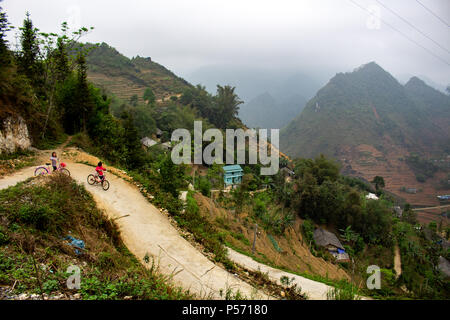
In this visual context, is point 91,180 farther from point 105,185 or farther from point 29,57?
point 29,57

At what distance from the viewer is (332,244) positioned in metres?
22.3

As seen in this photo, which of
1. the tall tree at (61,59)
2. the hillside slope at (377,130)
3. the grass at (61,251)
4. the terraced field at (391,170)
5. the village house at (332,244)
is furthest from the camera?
the hillside slope at (377,130)

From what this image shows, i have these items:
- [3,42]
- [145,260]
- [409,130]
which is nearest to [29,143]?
[3,42]

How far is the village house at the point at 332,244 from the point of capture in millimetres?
21719

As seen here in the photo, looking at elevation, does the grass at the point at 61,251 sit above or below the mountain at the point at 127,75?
below

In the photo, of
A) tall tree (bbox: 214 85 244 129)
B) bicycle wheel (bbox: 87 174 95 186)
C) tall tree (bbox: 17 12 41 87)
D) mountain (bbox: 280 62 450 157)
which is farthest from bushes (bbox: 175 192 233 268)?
mountain (bbox: 280 62 450 157)

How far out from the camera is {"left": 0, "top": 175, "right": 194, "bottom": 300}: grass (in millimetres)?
3197

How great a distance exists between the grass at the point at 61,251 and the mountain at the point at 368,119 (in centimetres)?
7527

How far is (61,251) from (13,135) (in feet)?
26.1

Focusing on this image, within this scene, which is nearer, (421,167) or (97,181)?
(97,181)

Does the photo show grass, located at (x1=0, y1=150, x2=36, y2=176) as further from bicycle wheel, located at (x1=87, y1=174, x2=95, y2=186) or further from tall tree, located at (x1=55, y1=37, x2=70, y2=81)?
tall tree, located at (x1=55, y1=37, x2=70, y2=81)

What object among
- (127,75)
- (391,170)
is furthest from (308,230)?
(391,170)

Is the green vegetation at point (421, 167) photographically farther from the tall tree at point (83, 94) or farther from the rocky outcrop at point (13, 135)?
the rocky outcrop at point (13, 135)

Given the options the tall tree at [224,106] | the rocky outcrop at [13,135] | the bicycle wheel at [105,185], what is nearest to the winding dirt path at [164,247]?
the bicycle wheel at [105,185]
